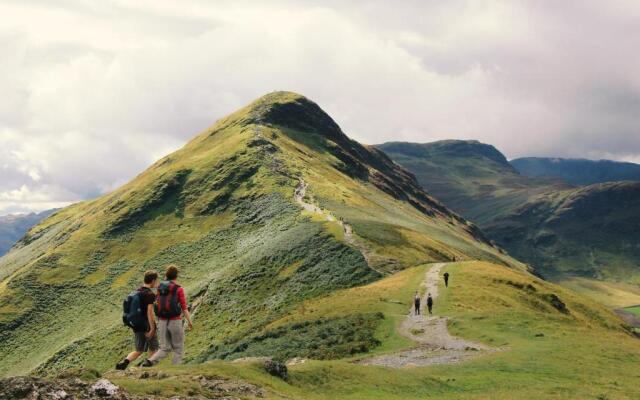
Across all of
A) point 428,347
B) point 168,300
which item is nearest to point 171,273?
point 168,300

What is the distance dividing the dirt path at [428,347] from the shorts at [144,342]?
1957 cm

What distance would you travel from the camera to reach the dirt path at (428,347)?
3859 cm

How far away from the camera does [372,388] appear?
2920 centimetres

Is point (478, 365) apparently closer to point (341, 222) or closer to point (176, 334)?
point (176, 334)

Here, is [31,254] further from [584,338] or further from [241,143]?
[584,338]

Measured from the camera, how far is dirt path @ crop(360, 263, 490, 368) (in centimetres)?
3859

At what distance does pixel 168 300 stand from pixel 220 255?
9633cm

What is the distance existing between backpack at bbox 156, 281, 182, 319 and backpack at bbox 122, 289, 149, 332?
680 millimetres

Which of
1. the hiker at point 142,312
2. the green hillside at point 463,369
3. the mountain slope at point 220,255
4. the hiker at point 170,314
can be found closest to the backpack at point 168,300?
the hiker at point 170,314

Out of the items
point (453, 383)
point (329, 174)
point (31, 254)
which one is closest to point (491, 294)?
point (453, 383)

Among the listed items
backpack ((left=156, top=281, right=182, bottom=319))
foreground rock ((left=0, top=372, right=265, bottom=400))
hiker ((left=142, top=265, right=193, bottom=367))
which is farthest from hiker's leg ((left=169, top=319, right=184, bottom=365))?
foreground rock ((left=0, top=372, right=265, bottom=400))

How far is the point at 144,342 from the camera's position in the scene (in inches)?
875

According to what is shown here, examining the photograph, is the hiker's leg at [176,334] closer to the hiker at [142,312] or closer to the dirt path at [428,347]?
the hiker at [142,312]

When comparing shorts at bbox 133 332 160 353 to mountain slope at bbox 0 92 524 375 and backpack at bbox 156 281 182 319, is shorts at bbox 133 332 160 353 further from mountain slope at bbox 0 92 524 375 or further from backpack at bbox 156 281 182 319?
mountain slope at bbox 0 92 524 375
